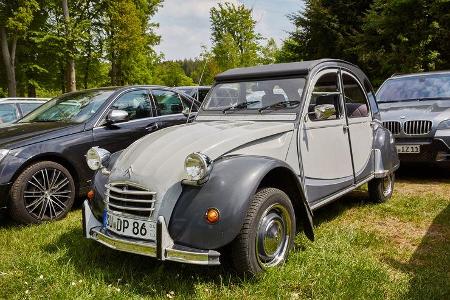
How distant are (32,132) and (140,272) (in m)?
2.80

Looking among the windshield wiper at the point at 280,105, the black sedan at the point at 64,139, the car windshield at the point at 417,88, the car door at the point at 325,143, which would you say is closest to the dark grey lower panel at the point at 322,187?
the car door at the point at 325,143

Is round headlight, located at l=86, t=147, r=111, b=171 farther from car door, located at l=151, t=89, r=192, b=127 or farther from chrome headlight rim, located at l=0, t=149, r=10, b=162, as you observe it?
car door, located at l=151, t=89, r=192, b=127

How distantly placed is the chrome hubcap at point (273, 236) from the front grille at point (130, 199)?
89 cm

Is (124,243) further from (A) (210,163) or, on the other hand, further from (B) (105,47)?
(B) (105,47)

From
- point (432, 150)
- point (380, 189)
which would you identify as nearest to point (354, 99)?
point (380, 189)

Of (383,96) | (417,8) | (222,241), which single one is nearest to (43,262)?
(222,241)

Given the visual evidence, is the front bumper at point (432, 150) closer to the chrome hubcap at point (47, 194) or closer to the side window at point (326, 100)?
the side window at point (326, 100)

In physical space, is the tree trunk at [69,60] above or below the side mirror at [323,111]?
above

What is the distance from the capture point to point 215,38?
30.1 meters

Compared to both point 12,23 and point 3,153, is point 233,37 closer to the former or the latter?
point 12,23

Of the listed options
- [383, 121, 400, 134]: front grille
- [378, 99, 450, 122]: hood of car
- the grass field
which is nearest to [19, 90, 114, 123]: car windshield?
the grass field

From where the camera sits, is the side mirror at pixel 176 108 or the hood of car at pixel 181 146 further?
the side mirror at pixel 176 108

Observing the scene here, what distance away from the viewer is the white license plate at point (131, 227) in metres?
3.25

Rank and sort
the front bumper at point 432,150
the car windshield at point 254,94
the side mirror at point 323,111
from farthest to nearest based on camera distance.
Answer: the front bumper at point 432,150 < the car windshield at point 254,94 < the side mirror at point 323,111
